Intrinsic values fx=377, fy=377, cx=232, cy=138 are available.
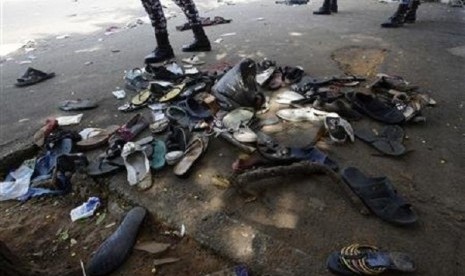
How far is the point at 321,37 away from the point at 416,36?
3.45 feet

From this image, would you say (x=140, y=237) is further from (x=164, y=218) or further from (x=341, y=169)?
(x=341, y=169)

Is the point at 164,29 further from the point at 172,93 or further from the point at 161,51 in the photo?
the point at 172,93

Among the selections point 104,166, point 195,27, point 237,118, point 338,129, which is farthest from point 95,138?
point 195,27

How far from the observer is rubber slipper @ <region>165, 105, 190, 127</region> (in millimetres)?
2662

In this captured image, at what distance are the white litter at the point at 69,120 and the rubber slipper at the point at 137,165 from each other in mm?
829

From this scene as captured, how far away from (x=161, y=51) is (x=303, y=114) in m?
2.02

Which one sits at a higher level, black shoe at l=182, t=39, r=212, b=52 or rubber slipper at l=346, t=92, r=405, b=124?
black shoe at l=182, t=39, r=212, b=52

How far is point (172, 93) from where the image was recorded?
10.1ft

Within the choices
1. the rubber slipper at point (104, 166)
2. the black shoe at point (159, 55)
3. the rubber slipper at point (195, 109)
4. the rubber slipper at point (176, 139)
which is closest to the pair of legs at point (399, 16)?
the black shoe at point (159, 55)

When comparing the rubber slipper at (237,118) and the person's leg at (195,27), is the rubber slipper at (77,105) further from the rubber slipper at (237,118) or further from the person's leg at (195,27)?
the person's leg at (195,27)

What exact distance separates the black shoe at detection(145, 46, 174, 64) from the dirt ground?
81.2 inches

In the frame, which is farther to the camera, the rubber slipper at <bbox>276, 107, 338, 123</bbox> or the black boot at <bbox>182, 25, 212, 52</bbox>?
the black boot at <bbox>182, 25, 212, 52</bbox>

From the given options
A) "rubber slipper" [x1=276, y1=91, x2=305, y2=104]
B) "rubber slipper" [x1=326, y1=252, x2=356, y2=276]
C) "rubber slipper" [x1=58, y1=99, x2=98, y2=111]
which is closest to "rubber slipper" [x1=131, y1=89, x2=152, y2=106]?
"rubber slipper" [x1=58, y1=99, x2=98, y2=111]

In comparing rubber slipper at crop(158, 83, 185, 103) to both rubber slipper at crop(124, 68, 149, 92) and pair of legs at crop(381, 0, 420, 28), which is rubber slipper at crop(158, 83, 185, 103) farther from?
pair of legs at crop(381, 0, 420, 28)
